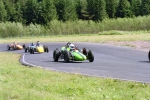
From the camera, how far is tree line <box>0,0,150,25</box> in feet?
359

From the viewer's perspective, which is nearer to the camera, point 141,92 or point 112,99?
point 112,99

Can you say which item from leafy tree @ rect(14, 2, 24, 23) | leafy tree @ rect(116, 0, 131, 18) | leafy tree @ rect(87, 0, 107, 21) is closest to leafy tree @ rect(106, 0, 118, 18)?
leafy tree @ rect(116, 0, 131, 18)

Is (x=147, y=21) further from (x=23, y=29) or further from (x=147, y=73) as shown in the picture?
(x=147, y=73)

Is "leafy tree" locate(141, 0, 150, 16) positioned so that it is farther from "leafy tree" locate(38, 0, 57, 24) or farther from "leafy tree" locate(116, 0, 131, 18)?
"leafy tree" locate(38, 0, 57, 24)

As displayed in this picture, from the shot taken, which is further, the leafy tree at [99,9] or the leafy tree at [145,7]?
the leafy tree at [99,9]

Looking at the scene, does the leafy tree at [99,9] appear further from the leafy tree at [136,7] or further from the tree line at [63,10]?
the leafy tree at [136,7]

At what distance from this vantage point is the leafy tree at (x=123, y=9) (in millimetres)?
113375

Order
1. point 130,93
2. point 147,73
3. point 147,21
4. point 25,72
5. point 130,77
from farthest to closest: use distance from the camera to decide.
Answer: point 147,21 → point 25,72 → point 147,73 → point 130,77 → point 130,93

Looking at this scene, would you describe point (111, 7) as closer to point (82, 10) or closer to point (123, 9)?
point (123, 9)

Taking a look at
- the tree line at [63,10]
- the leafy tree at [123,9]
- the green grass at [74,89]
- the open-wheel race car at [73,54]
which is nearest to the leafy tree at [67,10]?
the tree line at [63,10]

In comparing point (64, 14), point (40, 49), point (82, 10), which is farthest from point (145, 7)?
point (40, 49)

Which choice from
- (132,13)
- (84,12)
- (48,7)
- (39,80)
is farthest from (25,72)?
(84,12)

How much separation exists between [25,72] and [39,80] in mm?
2749

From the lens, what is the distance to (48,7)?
108188mm
